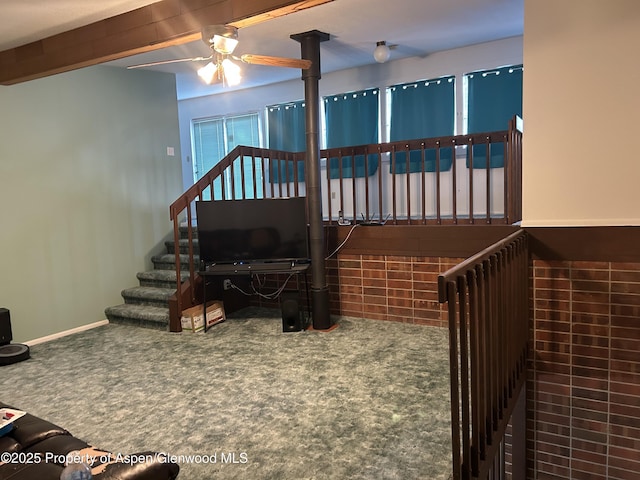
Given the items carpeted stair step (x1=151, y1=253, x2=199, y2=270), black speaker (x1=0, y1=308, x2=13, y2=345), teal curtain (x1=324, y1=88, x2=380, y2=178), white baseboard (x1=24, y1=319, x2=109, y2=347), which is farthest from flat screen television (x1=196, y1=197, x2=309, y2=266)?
black speaker (x1=0, y1=308, x2=13, y2=345)

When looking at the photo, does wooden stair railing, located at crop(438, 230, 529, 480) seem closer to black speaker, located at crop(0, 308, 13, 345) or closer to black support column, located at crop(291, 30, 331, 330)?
black support column, located at crop(291, 30, 331, 330)

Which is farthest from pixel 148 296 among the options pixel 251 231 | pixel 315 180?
pixel 315 180

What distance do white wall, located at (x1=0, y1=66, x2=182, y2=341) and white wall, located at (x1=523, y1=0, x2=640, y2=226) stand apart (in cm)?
456

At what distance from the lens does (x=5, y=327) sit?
173 inches

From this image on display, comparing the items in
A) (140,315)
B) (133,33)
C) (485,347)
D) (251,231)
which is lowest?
(140,315)

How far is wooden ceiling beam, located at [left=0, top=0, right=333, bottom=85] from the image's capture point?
303 cm

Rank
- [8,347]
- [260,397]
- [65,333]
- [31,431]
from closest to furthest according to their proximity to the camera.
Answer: [31,431]
[260,397]
[8,347]
[65,333]

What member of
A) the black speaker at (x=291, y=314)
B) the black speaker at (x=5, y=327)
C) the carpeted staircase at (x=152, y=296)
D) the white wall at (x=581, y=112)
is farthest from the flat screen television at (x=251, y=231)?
the white wall at (x=581, y=112)

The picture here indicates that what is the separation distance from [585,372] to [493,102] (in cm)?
356

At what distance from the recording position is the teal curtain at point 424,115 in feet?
19.9

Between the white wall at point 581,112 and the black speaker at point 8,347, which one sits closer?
the white wall at point 581,112

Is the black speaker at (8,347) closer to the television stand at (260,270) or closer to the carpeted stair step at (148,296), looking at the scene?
the carpeted stair step at (148,296)

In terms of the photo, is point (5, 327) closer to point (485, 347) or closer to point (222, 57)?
point (222, 57)

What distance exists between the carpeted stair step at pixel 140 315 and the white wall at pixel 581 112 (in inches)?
148
